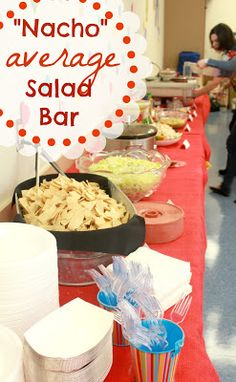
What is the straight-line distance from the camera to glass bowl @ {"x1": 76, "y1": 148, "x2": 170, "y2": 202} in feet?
4.53

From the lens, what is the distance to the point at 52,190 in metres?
1.09

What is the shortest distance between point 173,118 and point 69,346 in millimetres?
2260

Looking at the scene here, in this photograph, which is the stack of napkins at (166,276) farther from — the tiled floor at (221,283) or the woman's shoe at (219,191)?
the woman's shoe at (219,191)

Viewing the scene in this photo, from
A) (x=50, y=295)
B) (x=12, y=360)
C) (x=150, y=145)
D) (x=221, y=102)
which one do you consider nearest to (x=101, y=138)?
(x=50, y=295)

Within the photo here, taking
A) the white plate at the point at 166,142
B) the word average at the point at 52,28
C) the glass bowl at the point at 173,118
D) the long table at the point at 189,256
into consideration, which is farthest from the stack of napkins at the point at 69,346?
the glass bowl at the point at 173,118

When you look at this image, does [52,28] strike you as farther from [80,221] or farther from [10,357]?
[10,357]

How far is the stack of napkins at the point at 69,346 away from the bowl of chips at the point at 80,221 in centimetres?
24

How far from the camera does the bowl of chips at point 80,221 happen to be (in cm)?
90

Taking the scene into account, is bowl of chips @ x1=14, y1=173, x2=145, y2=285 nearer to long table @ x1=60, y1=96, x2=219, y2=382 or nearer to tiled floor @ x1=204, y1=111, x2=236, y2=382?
long table @ x1=60, y1=96, x2=219, y2=382

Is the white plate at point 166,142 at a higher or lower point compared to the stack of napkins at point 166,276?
higher

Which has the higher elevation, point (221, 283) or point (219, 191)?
point (219, 191)

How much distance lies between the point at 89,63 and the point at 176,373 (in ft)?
1.97

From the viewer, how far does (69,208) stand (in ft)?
3.29

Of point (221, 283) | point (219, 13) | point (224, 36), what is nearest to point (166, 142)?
point (221, 283)
